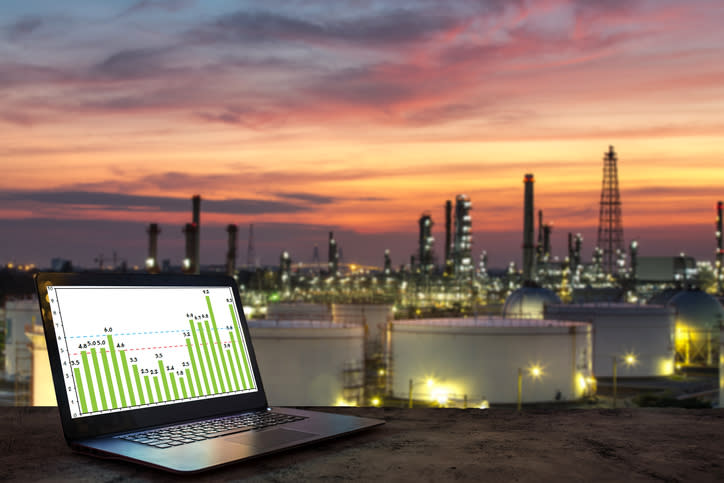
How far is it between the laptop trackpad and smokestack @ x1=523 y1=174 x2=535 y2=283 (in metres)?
56.0

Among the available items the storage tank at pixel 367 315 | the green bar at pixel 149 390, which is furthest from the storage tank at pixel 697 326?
the green bar at pixel 149 390

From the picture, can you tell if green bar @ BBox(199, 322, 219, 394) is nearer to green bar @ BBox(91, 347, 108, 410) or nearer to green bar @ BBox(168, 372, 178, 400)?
green bar @ BBox(168, 372, 178, 400)

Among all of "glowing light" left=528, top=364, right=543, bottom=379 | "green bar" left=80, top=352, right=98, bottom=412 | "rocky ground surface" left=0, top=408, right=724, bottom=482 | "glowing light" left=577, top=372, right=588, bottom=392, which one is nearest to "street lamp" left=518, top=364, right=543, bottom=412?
"glowing light" left=528, top=364, right=543, bottom=379

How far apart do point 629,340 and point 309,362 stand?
61.7 ft

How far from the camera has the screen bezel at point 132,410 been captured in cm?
262

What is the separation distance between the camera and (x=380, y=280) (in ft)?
307

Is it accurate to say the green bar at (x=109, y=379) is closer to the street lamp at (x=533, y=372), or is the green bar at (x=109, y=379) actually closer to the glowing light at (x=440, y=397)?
the glowing light at (x=440, y=397)

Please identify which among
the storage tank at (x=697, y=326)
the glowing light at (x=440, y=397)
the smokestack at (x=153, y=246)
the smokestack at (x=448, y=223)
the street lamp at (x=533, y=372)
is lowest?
the glowing light at (x=440, y=397)

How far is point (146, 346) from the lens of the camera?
9.66 ft

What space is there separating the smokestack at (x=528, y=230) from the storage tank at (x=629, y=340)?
20.3 metres

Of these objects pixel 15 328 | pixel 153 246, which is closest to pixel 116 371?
pixel 15 328

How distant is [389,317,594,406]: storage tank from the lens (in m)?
27.5

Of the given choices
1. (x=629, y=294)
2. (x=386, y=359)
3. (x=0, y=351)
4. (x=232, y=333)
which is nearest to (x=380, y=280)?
(x=629, y=294)

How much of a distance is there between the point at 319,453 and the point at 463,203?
232ft
